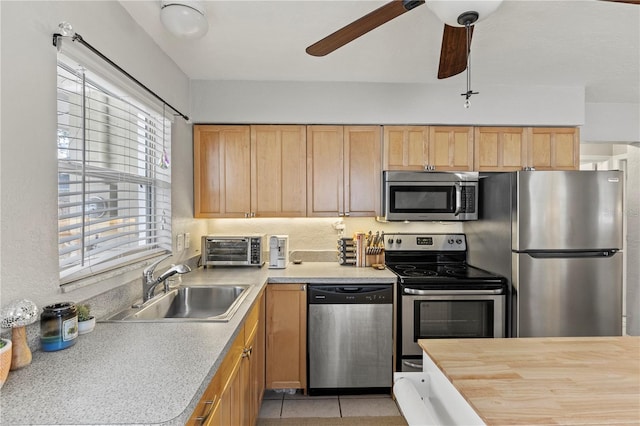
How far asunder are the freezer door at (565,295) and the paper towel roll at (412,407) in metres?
1.76

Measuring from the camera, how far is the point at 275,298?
264 centimetres

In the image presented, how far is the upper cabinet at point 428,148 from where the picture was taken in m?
2.96

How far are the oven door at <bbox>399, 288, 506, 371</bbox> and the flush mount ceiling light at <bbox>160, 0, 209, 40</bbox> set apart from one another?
205 centimetres

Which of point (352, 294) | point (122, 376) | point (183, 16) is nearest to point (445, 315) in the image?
point (352, 294)

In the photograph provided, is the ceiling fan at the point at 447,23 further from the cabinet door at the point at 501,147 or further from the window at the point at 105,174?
the cabinet door at the point at 501,147

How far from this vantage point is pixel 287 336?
8.65 ft

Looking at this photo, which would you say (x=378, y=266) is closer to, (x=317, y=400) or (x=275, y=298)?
(x=275, y=298)

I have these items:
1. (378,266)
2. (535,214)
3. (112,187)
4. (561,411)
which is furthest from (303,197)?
(561,411)

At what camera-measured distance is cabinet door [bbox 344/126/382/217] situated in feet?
9.72

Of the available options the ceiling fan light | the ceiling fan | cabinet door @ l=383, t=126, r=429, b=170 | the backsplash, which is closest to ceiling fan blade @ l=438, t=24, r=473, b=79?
the ceiling fan

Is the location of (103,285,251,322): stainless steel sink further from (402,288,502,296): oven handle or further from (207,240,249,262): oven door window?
(402,288,502,296): oven handle

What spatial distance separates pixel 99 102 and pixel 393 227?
2.44 metres

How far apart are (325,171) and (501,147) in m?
1.44

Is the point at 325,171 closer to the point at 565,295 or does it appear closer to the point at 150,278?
the point at 150,278
